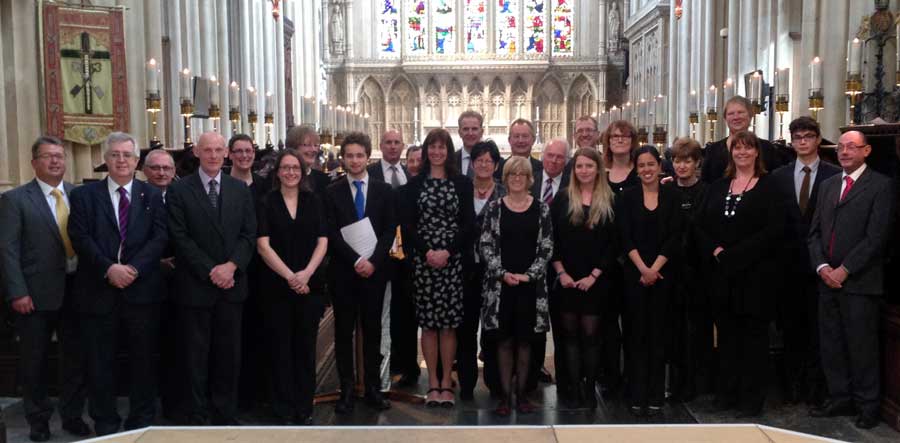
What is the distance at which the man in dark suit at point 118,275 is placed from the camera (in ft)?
16.1

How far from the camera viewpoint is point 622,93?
31234 millimetres

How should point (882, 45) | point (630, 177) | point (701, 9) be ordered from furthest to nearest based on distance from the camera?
1. point (701, 9)
2. point (882, 45)
3. point (630, 177)

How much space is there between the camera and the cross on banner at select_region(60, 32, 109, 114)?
32.3 feet

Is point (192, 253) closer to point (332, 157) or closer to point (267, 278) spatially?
point (267, 278)

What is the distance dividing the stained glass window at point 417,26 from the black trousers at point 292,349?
27.5m

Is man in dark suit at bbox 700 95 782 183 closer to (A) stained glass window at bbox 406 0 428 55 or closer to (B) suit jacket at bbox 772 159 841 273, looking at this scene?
(B) suit jacket at bbox 772 159 841 273

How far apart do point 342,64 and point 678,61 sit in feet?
44.9

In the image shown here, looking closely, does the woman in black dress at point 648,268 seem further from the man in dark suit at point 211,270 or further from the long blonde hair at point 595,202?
the man in dark suit at point 211,270

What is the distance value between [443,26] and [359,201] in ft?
89.5

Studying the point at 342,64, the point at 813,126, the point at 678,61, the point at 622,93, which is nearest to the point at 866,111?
the point at 813,126

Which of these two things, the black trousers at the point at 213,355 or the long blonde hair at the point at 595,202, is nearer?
the black trousers at the point at 213,355

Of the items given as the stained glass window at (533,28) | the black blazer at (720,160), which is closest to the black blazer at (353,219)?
the black blazer at (720,160)

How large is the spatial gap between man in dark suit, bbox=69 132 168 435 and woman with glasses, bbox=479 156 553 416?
78.5 inches

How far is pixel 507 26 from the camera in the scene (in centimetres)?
3173
